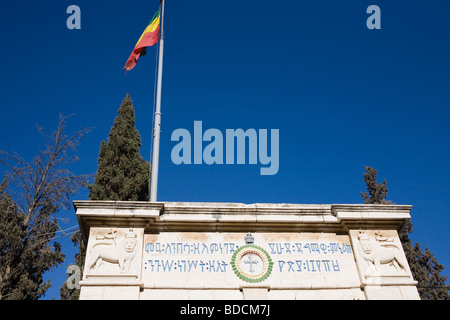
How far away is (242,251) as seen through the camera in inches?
293

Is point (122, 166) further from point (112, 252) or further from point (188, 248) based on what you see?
point (188, 248)

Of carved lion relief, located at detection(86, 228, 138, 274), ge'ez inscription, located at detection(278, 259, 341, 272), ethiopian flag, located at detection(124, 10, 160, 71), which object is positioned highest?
ethiopian flag, located at detection(124, 10, 160, 71)

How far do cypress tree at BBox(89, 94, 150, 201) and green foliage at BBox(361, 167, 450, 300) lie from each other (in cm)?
1373

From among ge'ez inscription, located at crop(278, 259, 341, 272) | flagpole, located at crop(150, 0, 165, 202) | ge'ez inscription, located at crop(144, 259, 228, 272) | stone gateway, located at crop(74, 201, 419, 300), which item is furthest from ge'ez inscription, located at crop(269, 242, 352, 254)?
flagpole, located at crop(150, 0, 165, 202)

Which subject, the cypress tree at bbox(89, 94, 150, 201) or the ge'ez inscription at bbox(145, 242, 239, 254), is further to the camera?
the cypress tree at bbox(89, 94, 150, 201)

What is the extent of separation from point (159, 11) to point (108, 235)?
330 inches

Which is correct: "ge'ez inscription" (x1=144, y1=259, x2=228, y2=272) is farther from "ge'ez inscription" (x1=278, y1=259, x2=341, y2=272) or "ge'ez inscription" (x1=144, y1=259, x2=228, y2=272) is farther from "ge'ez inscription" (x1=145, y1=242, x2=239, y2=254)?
"ge'ez inscription" (x1=278, y1=259, x2=341, y2=272)

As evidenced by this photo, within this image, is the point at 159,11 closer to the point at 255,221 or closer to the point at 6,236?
the point at 255,221

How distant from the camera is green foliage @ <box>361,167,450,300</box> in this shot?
20.7 metres

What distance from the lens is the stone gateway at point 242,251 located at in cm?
698

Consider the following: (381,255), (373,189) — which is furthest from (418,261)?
(381,255)

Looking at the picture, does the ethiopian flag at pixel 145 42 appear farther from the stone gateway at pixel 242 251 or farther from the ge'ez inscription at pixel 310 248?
the ge'ez inscription at pixel 310 248

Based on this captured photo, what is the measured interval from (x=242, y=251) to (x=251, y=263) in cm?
28
